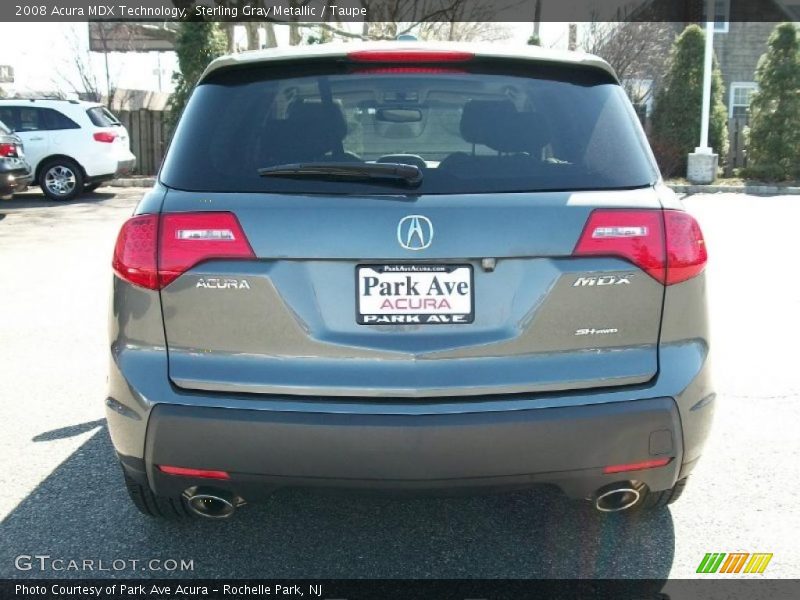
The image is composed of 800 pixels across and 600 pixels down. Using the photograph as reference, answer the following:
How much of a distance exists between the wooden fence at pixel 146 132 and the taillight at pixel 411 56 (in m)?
22.6

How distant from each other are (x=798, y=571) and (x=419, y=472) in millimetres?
1467

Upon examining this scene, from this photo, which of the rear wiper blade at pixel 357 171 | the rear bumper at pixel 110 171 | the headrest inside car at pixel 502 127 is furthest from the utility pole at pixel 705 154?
the rear wiper blade at pixel 357 171

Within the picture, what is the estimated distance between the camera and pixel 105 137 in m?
17.9

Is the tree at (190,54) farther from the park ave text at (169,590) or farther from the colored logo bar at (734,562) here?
the colored logo bar at (734,562)

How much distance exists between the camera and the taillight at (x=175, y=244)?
8.70 ft

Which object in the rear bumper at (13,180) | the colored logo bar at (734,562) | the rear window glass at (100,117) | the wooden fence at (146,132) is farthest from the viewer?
the wooden fence at (146,132)

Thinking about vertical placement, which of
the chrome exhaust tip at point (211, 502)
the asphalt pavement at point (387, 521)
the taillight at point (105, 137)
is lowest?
the asphalt pavement at point (387, 521)

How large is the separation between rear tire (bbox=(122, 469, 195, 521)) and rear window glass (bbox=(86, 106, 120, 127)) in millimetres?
16096

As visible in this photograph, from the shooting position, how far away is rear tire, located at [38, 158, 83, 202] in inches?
698

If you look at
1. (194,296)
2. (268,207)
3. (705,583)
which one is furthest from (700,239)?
(194,296)

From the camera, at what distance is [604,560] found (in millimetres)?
3156

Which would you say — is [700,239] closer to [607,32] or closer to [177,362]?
[177,362]

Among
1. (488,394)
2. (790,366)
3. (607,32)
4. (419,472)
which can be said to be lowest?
(790,366)

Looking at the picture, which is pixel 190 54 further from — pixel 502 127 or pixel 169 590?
pixel 169 590
